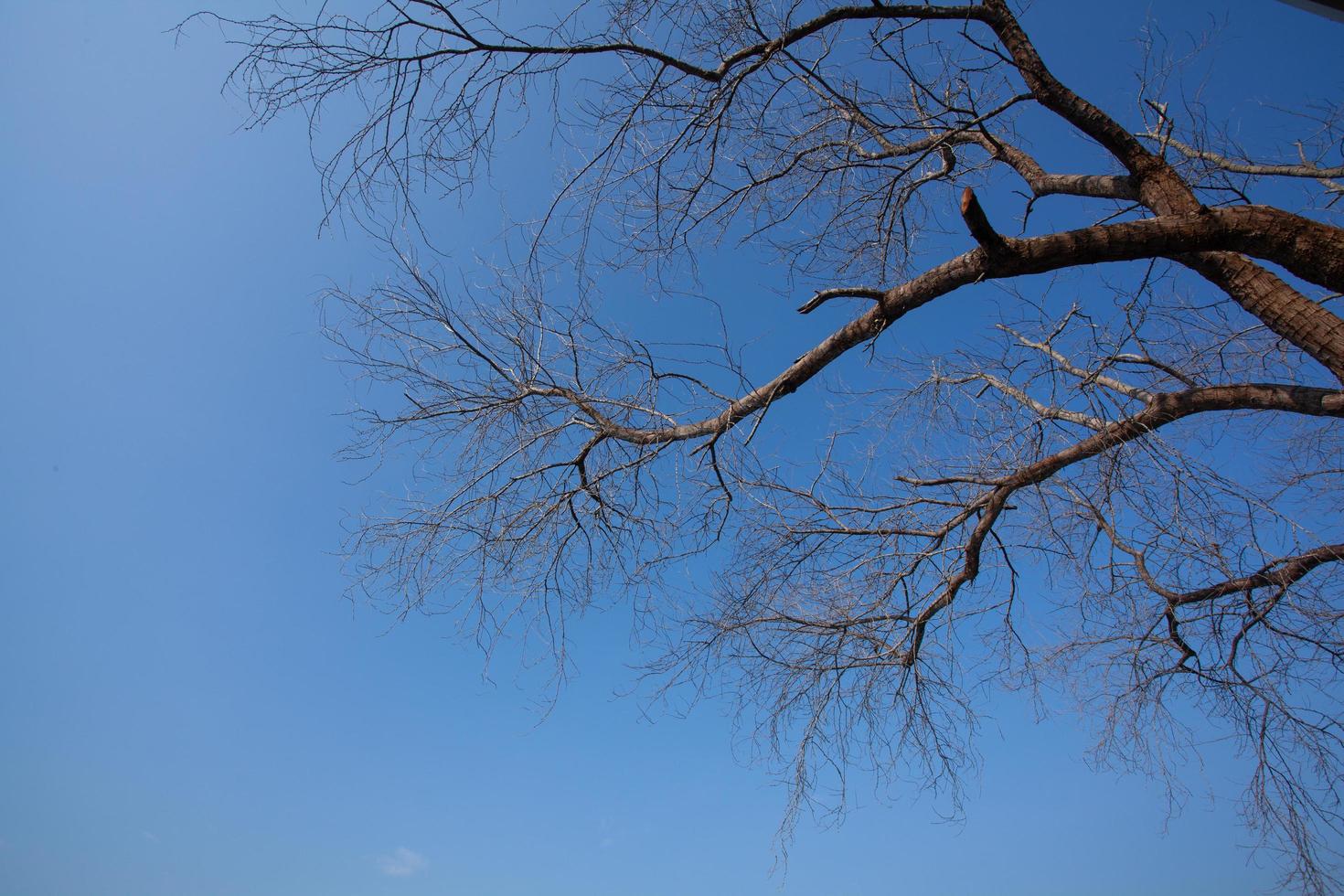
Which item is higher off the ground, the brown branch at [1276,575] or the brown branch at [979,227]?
the brown branch at [979,227]

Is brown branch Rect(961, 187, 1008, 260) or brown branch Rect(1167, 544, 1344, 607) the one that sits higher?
brown branch Rect(961, 187, 1008, 260)

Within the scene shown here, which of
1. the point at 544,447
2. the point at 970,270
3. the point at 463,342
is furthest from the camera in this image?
the point at 544,447

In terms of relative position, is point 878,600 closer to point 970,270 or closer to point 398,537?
point 970,270

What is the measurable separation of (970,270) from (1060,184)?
5.77 ft

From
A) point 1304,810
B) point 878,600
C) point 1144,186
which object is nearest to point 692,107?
point 1144,186

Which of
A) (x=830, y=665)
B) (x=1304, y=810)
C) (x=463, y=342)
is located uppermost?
(x=463, y=342)

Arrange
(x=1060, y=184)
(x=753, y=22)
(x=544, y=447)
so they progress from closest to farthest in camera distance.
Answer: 1. (x=753, y=22)
2. (x=544, y=447)
3. (x=1060, y=184)

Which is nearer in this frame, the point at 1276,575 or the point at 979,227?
the point at 979,227

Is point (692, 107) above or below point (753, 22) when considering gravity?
below

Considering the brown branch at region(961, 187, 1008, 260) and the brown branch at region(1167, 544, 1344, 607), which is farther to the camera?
the brown branch at region(1167, 544, 1344, 607)

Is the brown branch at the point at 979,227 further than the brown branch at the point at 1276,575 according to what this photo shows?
No

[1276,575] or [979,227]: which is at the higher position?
[979,227]

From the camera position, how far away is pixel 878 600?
4.47 m

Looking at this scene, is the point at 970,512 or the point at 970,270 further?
the point at 970,512
